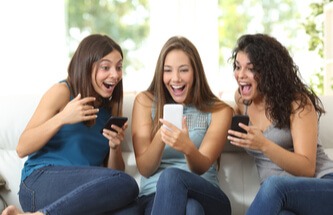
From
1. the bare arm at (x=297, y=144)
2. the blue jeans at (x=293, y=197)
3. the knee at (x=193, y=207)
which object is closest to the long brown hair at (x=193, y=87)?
the bare arm at (x=297, y=144)

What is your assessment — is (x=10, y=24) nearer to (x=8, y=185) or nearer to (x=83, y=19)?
(x=83, y=19)

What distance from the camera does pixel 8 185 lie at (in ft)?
7.45

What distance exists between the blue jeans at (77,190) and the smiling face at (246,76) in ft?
1.98

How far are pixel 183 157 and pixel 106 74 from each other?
1.55 feet

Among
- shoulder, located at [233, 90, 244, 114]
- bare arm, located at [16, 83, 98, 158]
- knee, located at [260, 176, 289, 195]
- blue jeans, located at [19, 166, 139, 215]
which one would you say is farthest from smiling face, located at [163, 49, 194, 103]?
knee, located at [260, 176, 289, 195]

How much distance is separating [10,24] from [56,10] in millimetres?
423

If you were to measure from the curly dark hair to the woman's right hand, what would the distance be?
680mm

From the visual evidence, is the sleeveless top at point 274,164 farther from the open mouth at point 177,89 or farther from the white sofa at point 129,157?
the open mouth at point 177,89

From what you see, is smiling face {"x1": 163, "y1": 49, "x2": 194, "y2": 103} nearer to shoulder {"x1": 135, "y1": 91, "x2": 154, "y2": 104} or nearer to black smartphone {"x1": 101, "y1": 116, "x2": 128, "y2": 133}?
shoulder {"x1": 135, "y1": 91, "x2": 154, "y2": 104}

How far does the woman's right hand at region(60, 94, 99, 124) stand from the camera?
1.91 meters

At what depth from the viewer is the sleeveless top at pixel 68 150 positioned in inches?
79.9

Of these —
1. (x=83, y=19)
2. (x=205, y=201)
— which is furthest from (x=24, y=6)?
(x=205, y=201)

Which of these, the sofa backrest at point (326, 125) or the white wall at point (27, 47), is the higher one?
the white wall at point (27, 47)

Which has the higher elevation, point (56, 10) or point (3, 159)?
point (56, 10)
